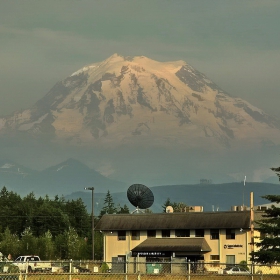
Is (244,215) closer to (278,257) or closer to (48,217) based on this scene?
(278,257)

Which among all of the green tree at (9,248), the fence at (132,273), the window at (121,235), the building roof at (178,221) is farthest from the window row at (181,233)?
the green tree at (9,248)

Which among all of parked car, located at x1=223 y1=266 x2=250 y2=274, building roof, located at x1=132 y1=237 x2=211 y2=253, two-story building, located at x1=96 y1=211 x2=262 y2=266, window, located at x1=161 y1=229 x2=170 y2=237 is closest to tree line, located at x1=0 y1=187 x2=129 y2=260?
two-story building, located at x1=96 y1=211 x2=262 y2=266

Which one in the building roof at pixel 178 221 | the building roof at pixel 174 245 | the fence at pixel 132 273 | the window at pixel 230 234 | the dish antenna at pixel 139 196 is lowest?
the fence at pixel 132 273

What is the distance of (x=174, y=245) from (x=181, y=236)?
267 centimetres

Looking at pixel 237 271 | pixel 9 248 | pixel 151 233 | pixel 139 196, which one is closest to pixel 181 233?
pixel 151 233

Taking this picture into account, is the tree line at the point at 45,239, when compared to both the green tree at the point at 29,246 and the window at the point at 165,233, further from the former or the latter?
the window at the point at 165,233

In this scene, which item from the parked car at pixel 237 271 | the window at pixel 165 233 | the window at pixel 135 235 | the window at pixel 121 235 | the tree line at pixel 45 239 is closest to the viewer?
the parked car at pixel 237 271

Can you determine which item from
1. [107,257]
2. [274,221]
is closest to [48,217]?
[107,257]

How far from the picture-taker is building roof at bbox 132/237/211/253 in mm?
99438

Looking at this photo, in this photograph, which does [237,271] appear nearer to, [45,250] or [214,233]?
[214,233]

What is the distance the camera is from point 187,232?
10319 cm

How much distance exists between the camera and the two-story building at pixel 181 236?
3925 inches

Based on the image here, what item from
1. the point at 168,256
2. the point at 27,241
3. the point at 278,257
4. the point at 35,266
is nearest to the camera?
the point at 278,257

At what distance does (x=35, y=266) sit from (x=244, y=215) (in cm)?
2999
